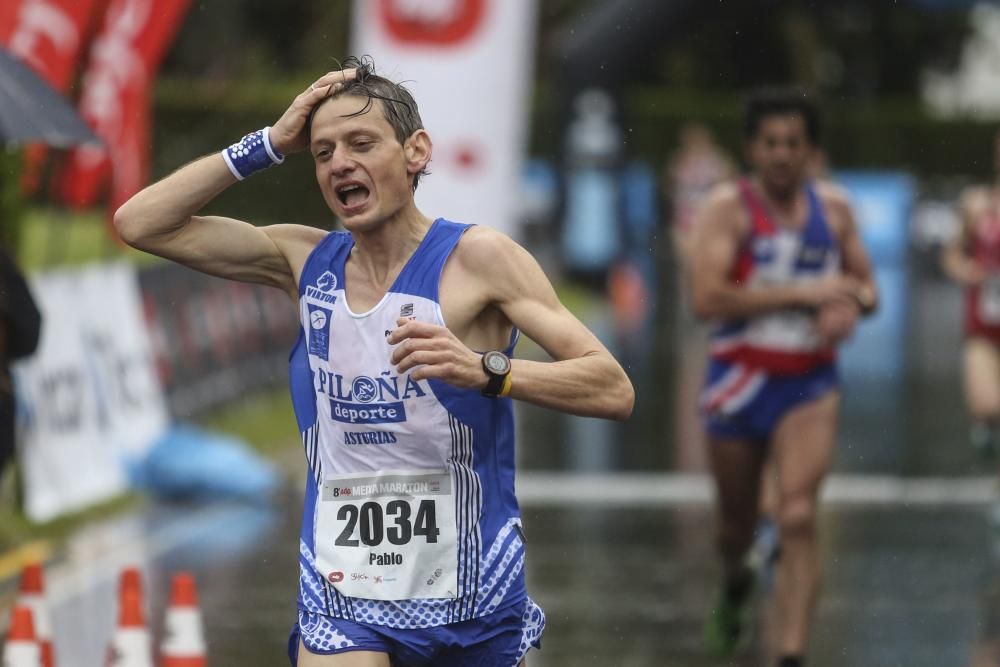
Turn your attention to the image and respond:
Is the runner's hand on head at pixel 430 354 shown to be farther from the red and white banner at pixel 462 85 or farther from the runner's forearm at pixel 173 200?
the red and white banner at pixel 462 85

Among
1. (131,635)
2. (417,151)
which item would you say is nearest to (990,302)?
(131,635)

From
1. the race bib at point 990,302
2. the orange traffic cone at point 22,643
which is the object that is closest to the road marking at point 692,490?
the race bib at point 990,302

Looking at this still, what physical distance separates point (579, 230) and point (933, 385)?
12723 millimetres

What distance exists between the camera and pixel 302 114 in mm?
4625

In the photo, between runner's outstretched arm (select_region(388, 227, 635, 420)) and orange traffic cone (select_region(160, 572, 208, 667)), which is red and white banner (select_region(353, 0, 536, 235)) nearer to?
orange traffic cone (select_region(160, 572, 208, 667))

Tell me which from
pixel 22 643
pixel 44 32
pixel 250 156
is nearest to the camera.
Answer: pixel 250 156

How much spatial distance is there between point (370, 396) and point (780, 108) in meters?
3.41

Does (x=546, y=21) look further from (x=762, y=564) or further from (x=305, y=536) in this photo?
(x=305, y=536)

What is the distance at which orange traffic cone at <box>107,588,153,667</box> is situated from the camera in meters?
6.38

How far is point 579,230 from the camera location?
32.0 metres

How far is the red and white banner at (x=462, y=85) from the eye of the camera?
33.4 ft

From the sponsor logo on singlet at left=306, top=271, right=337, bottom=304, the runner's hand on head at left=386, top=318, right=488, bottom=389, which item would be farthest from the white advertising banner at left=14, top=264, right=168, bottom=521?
the runner's hand on head at left=386, top=318, right=488, bottom=389

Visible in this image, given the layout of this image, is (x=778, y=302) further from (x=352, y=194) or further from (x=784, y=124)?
(x=352, y=194)

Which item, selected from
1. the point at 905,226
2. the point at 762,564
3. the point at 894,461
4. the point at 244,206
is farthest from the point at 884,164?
the point at 762,564
